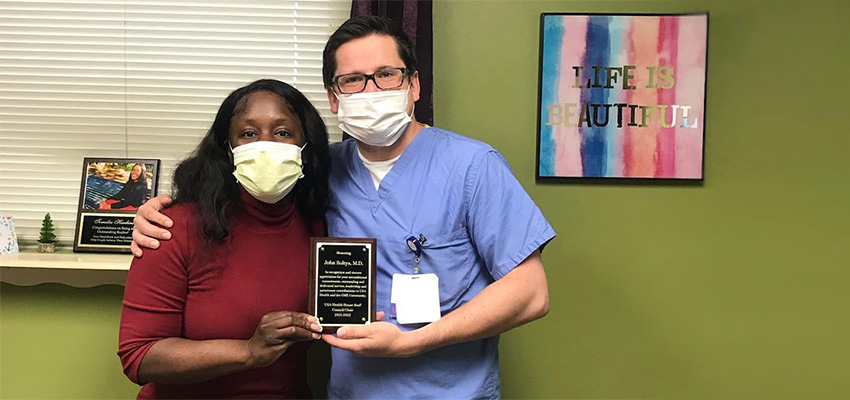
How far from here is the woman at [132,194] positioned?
2.05 metres

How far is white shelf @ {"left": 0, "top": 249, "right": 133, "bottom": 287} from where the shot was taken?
1.87 m

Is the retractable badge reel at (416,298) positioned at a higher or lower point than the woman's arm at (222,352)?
higher

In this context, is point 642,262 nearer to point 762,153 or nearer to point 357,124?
point 762,153

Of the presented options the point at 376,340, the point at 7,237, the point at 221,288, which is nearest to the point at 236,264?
the point at 221,288

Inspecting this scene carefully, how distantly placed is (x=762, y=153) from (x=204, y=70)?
1814 mm

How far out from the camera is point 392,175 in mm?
1529

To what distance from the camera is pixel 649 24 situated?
1979mm

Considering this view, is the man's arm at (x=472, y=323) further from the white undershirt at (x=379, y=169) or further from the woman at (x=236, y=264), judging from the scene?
the white undershirt at (x=379, y=169)

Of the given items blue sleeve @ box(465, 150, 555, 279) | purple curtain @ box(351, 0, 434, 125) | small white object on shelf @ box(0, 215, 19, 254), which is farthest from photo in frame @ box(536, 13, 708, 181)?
small white object on shelf @ box(0, 215, 19, 254)

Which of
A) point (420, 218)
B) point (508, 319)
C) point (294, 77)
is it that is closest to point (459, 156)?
point (420, 218)

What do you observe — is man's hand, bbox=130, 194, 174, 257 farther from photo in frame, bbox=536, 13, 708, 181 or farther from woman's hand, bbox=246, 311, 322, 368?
photo in frame, bbox=536, 13, 708, 181

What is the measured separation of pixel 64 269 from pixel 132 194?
30 centimetres

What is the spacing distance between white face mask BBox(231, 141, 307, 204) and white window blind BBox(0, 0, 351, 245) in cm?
63

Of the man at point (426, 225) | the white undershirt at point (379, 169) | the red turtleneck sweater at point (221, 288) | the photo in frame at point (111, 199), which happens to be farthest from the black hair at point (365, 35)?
the photo in frame at point (111, 199)
